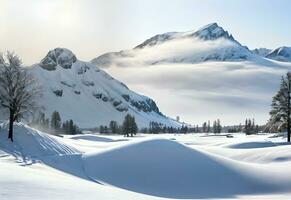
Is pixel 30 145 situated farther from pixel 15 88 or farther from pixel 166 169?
pixel 166 169

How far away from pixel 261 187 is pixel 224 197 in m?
4.11

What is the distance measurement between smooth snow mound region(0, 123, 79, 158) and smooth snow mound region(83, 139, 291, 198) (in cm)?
646

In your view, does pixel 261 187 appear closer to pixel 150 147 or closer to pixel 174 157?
pixel 174 157

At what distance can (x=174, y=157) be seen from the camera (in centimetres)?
4675

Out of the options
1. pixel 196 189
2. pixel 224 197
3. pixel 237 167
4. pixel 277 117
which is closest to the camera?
pixel 224 197

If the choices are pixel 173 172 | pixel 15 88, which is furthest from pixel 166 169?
pixel 15 88

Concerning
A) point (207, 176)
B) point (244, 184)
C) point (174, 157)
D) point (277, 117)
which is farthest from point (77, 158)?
point (277, 117)

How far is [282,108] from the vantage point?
7038 centimetres

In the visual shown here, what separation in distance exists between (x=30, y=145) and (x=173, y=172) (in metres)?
19.5

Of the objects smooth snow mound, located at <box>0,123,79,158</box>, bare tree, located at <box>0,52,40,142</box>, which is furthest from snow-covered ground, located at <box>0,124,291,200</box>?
bare tree, located at <box>0,52,40,142</box>

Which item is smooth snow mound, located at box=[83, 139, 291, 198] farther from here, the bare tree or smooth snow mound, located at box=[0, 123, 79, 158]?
the bare tree

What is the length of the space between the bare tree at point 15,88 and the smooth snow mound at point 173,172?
48.4 ft

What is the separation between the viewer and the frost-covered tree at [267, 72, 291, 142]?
70.0 meters

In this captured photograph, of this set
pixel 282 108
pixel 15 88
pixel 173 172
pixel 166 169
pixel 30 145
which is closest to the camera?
pixel 173 172
